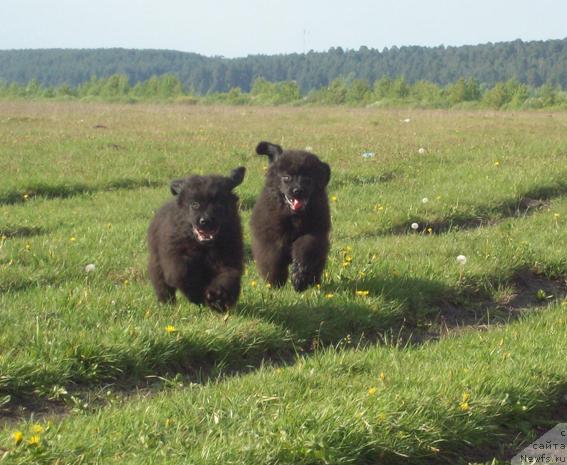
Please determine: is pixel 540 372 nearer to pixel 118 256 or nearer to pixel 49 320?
pixel 49 320

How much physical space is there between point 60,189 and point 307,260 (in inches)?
290

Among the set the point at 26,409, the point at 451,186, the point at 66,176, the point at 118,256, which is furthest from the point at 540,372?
the point at 66,176

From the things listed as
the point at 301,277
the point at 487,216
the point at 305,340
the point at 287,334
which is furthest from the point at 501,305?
the point at 487,216

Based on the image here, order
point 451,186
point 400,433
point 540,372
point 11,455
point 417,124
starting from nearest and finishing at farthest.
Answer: point 11,455 → point 400,433 → point 540,372 → point 451,186 → point 417,124

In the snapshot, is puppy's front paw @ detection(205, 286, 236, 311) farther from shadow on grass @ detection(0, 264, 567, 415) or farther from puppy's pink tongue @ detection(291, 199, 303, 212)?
puppy's pink tongue @ detection(291, 199, 303, 212)

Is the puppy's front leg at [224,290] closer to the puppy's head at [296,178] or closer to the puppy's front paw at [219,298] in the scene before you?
the puppy's front paw at [219,298]

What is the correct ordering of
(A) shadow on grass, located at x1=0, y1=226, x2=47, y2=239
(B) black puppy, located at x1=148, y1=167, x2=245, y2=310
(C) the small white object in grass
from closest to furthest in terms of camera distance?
1. (B) black puppy, located at x1=148, y1=167, x2=245, y2=310
2. (C) the small white object in grass
3. (A) shadow on grass, located at x1=0, y1=226, x2=47, y2=239

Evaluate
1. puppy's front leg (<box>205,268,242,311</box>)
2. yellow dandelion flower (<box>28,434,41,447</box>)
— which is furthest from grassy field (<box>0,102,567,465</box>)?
puppy's front leg (<box>205,268,242,311</box>)

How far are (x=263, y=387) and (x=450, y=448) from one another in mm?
1277

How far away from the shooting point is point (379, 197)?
13539mm

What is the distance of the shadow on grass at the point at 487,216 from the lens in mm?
11922

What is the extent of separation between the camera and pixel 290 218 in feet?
28.9

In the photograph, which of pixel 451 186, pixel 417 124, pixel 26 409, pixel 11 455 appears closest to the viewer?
pixel 11 455

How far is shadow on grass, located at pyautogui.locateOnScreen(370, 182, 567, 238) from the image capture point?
11922 mm
